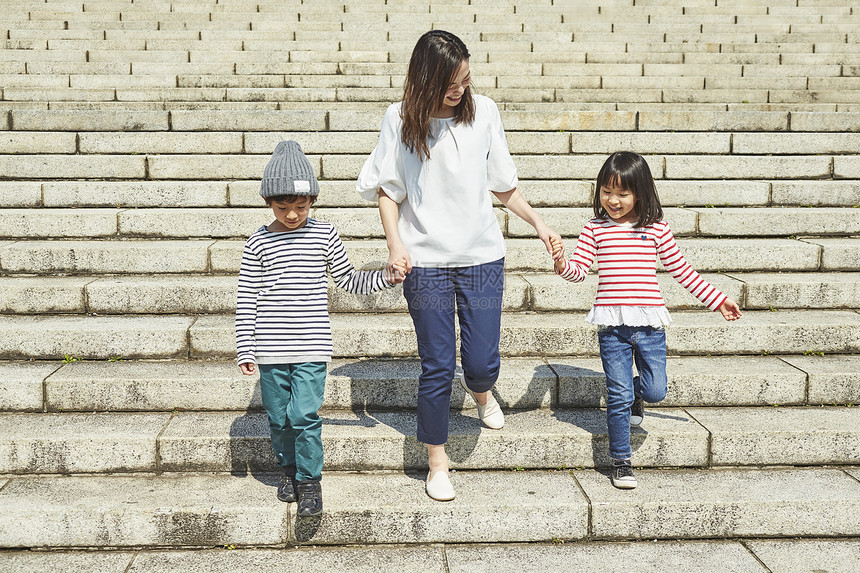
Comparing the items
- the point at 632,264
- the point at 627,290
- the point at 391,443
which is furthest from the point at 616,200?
the point at 391,443

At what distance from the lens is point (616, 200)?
10.5ft

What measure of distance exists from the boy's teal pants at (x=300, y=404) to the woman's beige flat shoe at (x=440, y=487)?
1.68 ft

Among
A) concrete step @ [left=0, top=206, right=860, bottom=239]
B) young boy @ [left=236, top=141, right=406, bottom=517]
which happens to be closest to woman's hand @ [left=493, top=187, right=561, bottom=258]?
young boy @ [left=236, top=141, right=406, bottom=517]

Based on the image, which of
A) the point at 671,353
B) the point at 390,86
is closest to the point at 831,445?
the point at 671,353

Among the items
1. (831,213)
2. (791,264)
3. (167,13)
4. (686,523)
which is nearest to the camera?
(686,523)

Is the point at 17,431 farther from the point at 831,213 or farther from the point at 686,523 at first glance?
the point at 831,213

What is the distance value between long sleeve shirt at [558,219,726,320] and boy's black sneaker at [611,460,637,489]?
2.43ft

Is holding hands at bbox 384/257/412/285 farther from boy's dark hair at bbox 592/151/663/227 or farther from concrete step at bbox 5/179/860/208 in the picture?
concrete step at bbox 5/179/860/208

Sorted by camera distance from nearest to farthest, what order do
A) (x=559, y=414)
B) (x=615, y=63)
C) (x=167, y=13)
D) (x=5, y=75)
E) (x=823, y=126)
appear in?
(x=559, y=414) < (x=823, y=126) < (x=5, y=75) < (x=615, y=63) < (x=167, y=13)

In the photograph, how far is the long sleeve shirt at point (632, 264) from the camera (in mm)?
3254

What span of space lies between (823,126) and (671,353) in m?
3.76

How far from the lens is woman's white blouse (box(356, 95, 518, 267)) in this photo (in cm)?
297

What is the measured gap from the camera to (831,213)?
530 centimetres

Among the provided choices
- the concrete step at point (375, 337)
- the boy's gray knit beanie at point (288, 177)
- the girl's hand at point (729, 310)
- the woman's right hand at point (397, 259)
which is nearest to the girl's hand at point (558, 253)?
the woman's right hand at point (397, 259)
